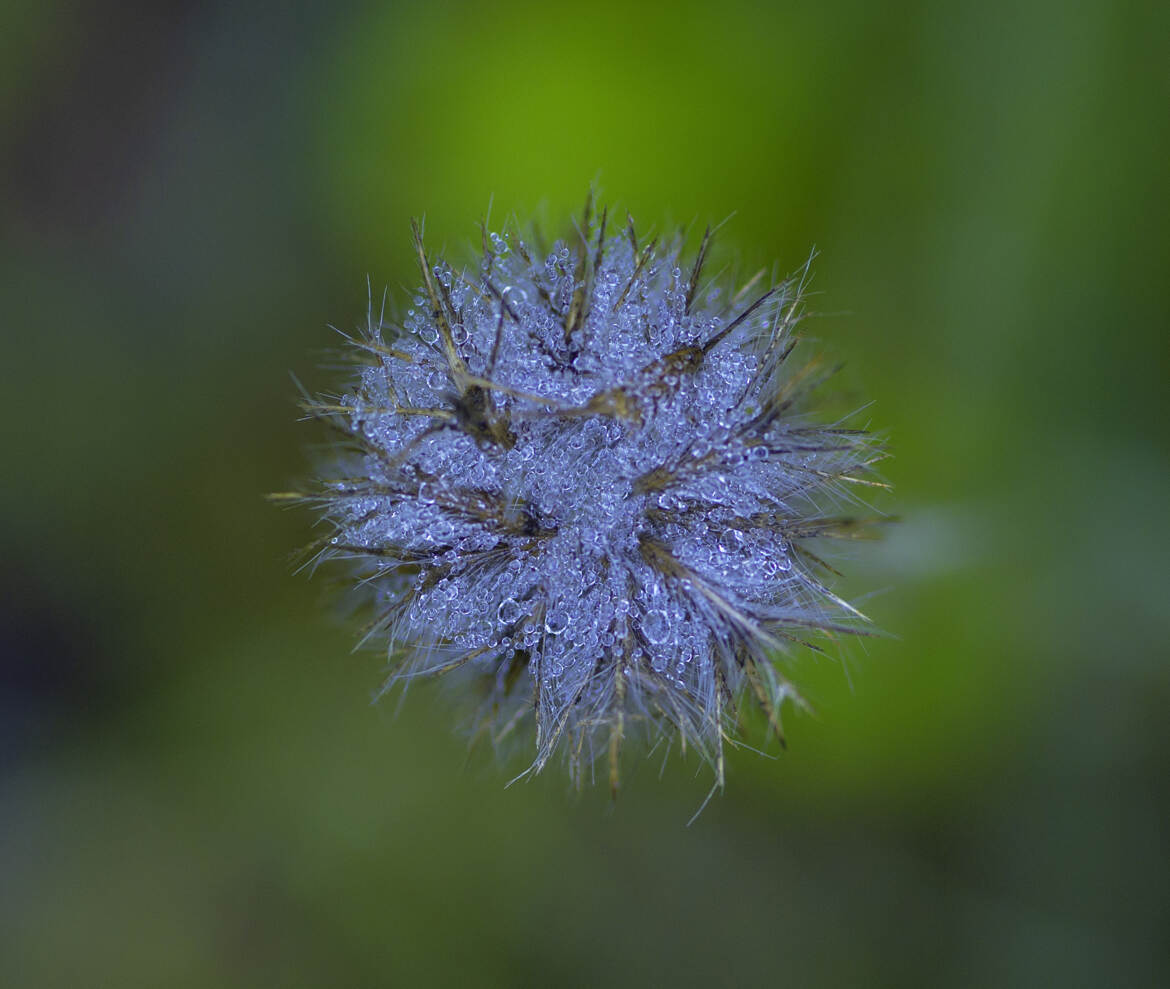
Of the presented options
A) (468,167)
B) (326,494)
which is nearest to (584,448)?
(326,494)

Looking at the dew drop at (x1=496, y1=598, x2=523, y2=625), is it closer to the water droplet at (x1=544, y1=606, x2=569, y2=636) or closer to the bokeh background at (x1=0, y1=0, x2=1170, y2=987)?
the water droplet at (x1=544, y1=606, x2=569, y2=636)

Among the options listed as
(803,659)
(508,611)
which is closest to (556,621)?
(508,611)

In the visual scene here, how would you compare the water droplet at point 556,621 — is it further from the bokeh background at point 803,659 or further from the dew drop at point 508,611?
the bokeh background at point 803,659

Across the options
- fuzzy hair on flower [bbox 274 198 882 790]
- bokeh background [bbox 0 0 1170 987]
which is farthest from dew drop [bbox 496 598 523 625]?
bokeh background [bbox 0 0 1170 987]

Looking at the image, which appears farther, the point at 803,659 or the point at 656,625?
the point at 803,659

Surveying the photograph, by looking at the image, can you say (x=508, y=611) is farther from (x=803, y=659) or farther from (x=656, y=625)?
(x=803, y=659)

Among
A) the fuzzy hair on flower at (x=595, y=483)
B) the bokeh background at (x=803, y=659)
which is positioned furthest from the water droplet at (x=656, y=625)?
the bokeh background at (x=803, y=659)
